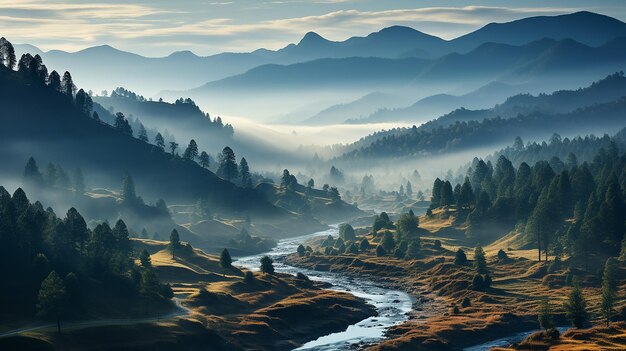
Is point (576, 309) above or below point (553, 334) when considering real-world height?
above

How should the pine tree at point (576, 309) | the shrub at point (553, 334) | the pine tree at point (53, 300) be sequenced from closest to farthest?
the pine tree at point (53, 300) → the shrub at point (553, 334) → the pine tree at point (576, 309)

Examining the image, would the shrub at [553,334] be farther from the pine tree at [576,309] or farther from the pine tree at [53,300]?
the pine tree at [53,300]

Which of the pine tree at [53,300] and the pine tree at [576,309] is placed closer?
the pine tree at [53,300]

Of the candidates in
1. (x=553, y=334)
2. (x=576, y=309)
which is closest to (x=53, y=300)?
(x=553, y=334)

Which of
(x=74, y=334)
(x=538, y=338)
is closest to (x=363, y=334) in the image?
(x=538, y=338)

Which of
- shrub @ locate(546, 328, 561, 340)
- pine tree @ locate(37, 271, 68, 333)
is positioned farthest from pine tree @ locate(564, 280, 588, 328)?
pine tree @ locate(37, 271, 68, 333)

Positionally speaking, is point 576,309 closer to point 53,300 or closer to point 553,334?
point 553,334

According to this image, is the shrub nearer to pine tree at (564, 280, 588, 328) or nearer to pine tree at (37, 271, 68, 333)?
pine tree at (564, 280, 588, 328)

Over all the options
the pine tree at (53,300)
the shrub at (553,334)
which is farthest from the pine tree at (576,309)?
the pine tree at (53,300)

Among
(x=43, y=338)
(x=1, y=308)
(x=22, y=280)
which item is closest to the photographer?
(x=43, y=338)

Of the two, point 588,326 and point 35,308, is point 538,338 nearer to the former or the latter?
point 588,326

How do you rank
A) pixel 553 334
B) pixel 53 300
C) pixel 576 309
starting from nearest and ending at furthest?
pixel 53 300, pixel 553 334, pixel 576 309
